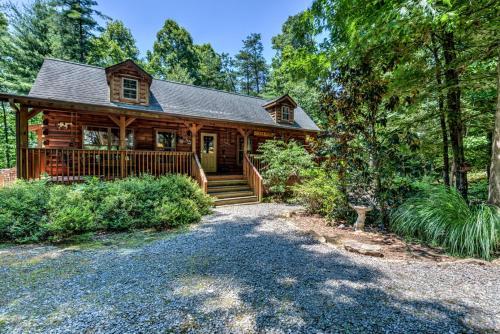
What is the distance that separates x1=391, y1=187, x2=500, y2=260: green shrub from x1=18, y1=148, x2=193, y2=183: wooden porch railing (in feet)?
24.0

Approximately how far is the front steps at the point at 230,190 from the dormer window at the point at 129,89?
5.12m

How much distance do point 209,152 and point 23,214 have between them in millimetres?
8162

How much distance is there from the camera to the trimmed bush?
4.77 m

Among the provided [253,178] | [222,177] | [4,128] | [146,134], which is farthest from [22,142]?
[4,128]

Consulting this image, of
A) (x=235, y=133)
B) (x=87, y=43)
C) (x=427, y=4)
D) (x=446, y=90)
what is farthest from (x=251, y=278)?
(x=87, y=43)

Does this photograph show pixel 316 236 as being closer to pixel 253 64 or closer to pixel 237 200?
pixel 237 200

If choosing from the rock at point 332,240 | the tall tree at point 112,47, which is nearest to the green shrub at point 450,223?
the rock at point 332,240

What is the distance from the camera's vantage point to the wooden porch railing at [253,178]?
923 centimetres

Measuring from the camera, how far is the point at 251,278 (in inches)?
124

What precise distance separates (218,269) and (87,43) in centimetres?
2614

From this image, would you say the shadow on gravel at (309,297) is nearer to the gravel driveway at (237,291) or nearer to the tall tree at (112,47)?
the gravel driveway at (237,291)

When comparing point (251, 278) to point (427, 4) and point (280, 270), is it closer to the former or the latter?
point (280, 270)

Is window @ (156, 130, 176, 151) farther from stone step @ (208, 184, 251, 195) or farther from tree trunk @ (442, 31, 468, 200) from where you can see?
tree trunk @ (442, 31, 468, 200)

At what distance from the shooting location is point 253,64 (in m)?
31.6
